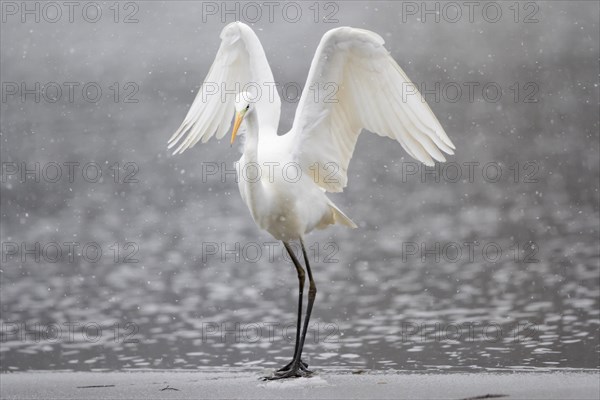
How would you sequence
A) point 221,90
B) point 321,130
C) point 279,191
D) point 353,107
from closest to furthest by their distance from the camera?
point 279,191, point 321,130, point 353,107, point 221,90

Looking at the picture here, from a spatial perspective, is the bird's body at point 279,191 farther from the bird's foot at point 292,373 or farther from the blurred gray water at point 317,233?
the blurred gray water at point 317,233

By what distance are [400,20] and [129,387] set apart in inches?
584

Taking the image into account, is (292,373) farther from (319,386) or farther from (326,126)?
(326,126)

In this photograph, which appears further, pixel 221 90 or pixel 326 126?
pixel 221 90

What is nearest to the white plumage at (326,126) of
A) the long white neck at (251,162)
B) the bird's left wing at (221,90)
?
the long white neck at (251,162)

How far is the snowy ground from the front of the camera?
560 centimetres

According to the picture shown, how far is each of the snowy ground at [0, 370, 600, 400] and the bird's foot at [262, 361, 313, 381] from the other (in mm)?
91

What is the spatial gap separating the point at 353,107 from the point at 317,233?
6.03 m

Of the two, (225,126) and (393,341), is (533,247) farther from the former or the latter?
A: (225,126)

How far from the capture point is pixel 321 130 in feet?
21.7

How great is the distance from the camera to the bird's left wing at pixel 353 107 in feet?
20.8

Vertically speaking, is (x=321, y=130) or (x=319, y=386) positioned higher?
(x=321, y=130)

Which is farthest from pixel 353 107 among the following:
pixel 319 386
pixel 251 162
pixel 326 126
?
pixel 319 386

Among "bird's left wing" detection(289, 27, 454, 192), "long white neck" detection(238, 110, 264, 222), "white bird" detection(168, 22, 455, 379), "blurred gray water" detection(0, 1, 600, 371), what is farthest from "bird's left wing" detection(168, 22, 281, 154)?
"blurred gray water" detection(0, 1, 600, 371)
